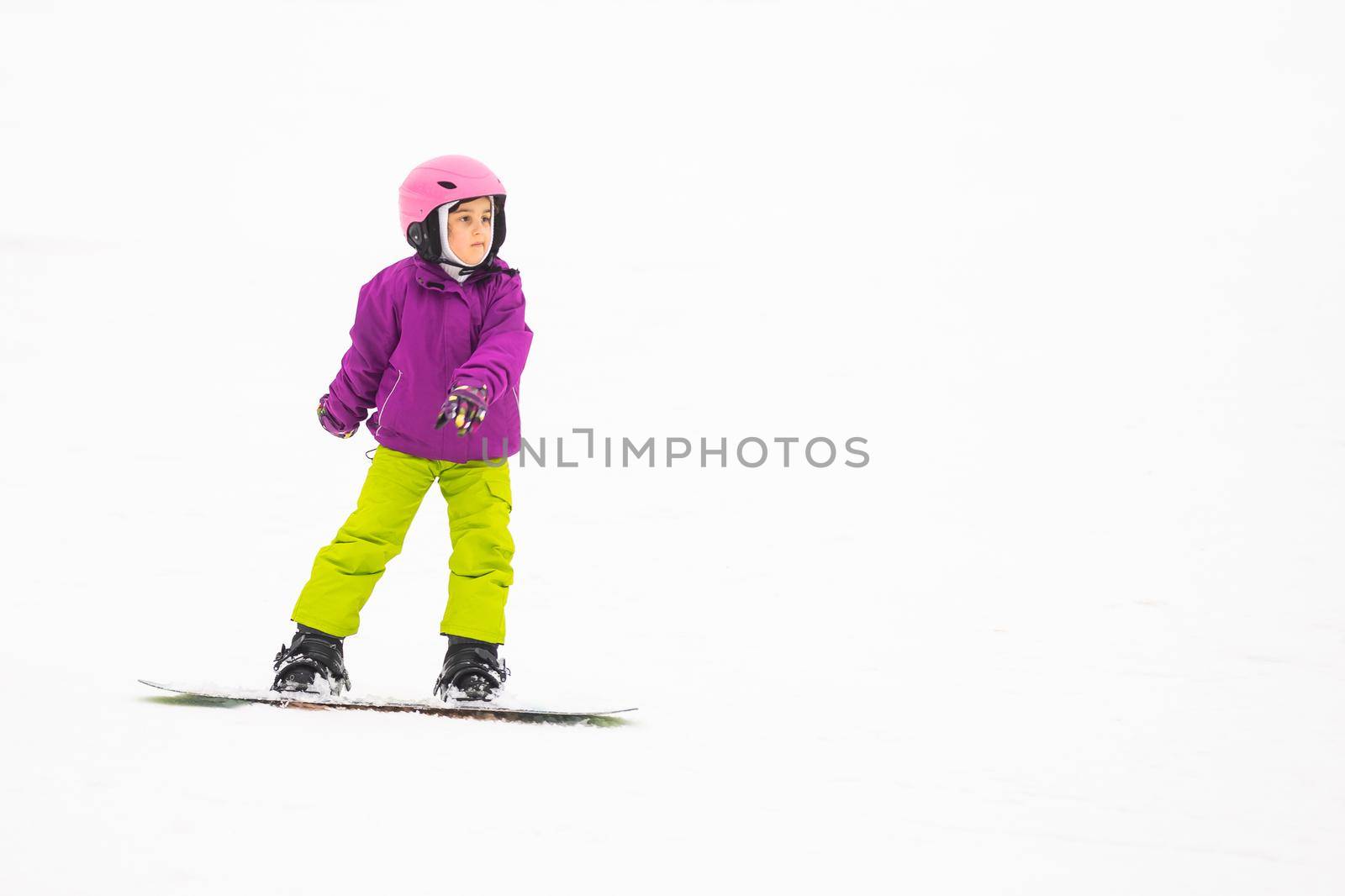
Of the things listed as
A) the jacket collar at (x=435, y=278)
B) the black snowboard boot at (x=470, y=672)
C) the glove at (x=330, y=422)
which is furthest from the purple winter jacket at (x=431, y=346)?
the black snowboard boot at (x=470, y=672)

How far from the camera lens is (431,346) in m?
3.58

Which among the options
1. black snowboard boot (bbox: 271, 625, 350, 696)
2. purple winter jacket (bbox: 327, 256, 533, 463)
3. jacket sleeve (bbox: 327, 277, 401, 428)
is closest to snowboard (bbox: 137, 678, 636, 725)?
black snowboard boot (bbox: 271, 625, 350, 696)

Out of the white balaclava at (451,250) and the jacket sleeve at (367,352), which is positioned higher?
the white balaclava at (451,250)

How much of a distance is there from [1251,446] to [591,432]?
12.1 feet

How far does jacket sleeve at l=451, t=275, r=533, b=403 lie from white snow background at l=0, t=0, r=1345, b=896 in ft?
3.12

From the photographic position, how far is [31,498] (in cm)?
568

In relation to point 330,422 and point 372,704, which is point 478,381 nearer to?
point 330,422

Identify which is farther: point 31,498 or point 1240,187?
point 1240,187

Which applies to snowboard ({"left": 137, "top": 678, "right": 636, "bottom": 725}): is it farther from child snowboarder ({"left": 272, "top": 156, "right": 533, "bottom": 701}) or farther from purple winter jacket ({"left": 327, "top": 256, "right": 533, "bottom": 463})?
purple winter jacket ({"left": 327, "top": 256, "right": 533, "bottom": 463})

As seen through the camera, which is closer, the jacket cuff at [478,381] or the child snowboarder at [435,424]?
the jacket cuff at [478,381]

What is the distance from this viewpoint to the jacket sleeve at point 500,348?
338 centimetres

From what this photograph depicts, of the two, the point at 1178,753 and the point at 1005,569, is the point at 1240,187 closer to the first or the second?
the point at 1005,569

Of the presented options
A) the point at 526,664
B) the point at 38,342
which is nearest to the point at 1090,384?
the point at 526,664

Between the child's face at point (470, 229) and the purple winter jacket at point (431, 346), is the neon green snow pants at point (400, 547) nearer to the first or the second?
the purple winter jacket at point (431, 346)
